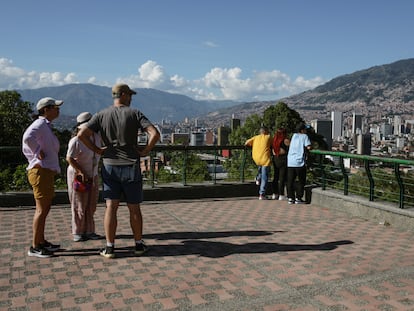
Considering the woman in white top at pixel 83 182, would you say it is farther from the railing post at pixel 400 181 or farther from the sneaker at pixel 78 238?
the railing post at pixel 400 181

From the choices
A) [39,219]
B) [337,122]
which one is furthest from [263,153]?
[337,122]

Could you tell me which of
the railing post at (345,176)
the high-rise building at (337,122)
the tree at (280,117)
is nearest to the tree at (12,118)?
the tree at (280,117)

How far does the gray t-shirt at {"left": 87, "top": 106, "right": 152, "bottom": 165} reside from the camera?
15.8 ft

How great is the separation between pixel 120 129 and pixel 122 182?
62 centimetres

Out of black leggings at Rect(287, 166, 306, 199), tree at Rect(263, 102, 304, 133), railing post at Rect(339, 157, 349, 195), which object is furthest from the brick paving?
tree at Rect(263, 102, 304, 133)

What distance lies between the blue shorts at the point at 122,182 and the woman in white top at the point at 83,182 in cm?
74

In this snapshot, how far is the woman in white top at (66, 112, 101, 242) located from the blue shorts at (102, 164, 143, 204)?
0.74 m

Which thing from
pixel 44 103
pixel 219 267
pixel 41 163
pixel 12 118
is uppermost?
pixel 12 118

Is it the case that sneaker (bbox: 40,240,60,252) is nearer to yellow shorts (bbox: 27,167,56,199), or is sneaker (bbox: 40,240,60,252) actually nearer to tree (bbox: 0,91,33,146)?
yellow shorts (bbox: 27,167,56,199)

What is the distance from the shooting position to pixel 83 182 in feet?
18.4

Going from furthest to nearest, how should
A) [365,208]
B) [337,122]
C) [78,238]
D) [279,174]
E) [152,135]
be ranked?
[337,122] < [279,174] < [365,208] < [78,238] < [152,135]

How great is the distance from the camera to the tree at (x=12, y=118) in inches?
1495

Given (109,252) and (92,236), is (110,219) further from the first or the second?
(92,236)

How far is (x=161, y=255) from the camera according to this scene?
5242 millimetres
